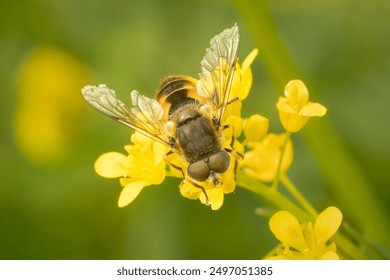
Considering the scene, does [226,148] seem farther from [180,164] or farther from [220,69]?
[220,69]

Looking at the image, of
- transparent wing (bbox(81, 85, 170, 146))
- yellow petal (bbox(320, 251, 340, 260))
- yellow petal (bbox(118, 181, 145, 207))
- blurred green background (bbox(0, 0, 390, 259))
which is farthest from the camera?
blurred green background (bbox(0, 0, 390, 259))

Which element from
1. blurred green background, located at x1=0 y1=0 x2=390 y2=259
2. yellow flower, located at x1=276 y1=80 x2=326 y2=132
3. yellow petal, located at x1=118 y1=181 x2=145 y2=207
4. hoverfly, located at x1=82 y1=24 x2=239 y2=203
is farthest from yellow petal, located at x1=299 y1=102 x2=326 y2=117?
blurred green background, located at x1=0 y1=0 x2=390 y2=259

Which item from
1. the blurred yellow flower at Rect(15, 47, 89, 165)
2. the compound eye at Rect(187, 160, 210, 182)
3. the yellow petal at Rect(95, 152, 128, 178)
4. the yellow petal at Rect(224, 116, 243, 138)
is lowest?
the compound eye at Rect(187, 160, 210, 182)

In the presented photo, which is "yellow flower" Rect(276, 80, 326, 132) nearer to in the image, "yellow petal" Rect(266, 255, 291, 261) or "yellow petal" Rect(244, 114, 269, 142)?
"yellow petal" Rect(244, 114, 269, 142)

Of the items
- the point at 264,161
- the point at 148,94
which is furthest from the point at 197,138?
the point at 148,94
